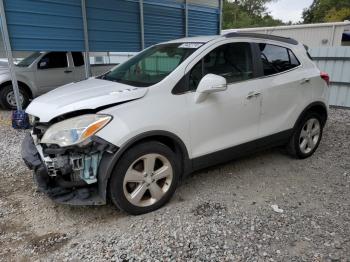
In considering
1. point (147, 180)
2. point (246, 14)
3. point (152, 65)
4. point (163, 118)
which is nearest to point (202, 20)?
point (152, 65)

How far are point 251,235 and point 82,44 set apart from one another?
5.60 meters

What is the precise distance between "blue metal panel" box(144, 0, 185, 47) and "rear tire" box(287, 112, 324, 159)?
492 cm

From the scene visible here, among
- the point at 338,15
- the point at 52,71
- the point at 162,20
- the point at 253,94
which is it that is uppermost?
the point at 338,15

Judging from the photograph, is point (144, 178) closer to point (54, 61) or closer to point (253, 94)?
point (253, 94)

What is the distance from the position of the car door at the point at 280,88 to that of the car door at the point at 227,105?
0.58ft

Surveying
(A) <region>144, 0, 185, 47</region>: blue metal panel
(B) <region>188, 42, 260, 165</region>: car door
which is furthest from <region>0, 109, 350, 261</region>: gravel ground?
(A) <region>144, 0, 185, 47</region>: blue metal panel

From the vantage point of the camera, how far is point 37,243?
2.70 m

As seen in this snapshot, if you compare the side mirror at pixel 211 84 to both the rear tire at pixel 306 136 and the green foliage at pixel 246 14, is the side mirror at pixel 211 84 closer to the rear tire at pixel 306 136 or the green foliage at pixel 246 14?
the rear tire at pixel 306 136

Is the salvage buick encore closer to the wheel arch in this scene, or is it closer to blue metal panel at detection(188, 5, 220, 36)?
the wheel arch

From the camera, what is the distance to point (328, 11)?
37.2 meters

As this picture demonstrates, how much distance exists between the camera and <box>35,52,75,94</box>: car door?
8.23 m

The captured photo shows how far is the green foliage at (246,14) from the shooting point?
42.2 metres

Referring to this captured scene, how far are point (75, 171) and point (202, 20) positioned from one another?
305 inches

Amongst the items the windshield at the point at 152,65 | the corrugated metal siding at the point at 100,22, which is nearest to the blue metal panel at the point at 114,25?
the corrugated metal siding at the point at 100,22
